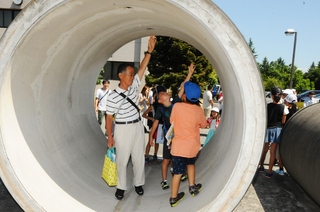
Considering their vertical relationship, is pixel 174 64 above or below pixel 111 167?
above

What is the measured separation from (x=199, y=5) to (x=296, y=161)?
3320mm

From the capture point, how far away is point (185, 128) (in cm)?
474

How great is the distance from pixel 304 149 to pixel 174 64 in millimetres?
22762

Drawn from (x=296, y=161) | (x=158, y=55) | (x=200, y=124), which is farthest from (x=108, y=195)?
(x=158, y=55)

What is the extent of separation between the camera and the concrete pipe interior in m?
3.65

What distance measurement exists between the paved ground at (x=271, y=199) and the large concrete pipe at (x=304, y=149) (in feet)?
1.27

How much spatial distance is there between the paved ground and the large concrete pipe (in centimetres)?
39

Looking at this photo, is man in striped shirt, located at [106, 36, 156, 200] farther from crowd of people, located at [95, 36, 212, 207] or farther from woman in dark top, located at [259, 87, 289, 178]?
woman in dark top, located at [259, 87, 289, 178]

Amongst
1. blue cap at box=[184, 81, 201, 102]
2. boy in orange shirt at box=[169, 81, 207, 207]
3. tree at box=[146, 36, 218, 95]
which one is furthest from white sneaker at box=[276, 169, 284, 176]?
tree at box=[146, 36, 218, 95]

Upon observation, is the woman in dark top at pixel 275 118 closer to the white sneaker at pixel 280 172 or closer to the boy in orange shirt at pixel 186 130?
the white sneaker at pixel 280 172

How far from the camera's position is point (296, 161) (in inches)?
228

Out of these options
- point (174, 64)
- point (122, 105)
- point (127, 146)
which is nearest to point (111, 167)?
point (127, 146)

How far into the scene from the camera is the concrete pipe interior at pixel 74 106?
12.0 feet

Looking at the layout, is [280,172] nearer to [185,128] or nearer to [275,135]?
[275,135]
